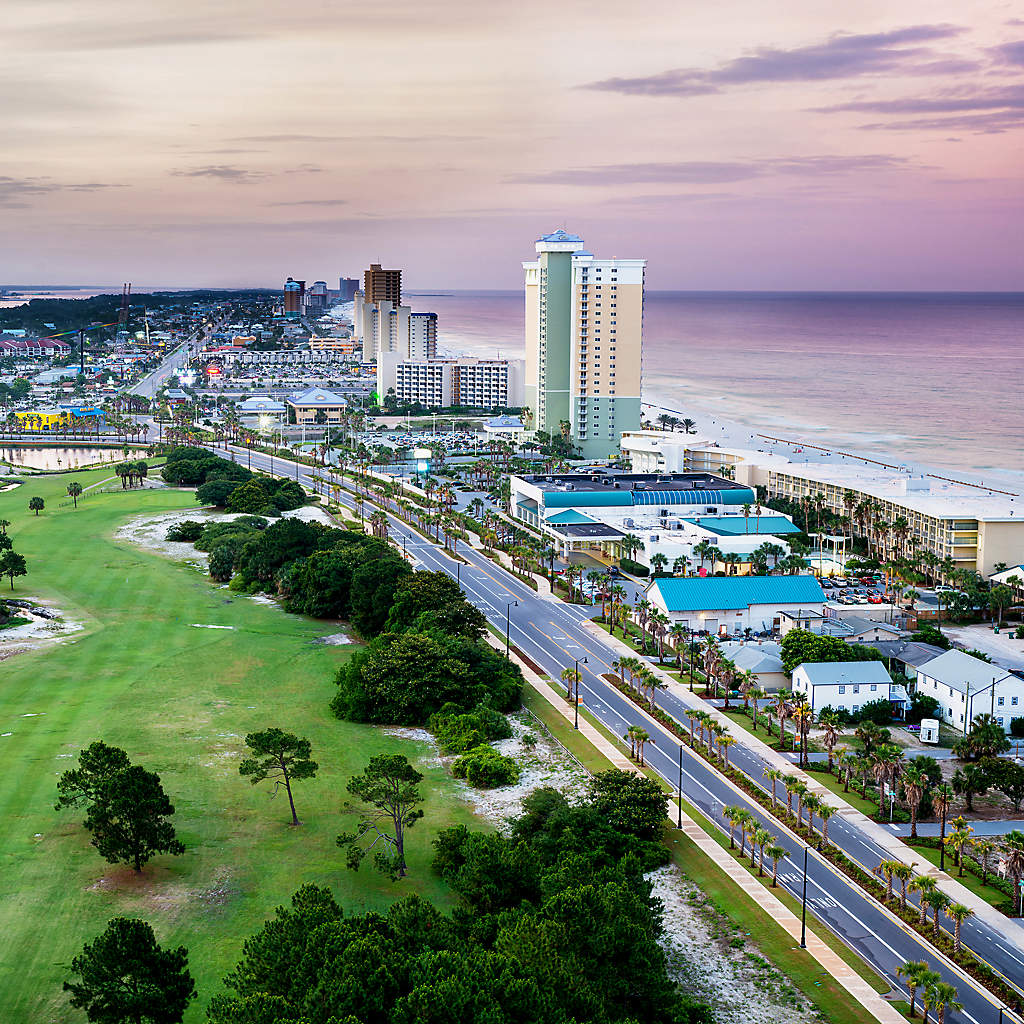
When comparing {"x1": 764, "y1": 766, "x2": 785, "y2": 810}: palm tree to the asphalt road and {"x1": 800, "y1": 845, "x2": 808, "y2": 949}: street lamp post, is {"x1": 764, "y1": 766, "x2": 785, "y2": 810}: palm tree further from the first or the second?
{"x1": 800, "y1": 845, "x2": 808, "y2": 949}: street lamp post

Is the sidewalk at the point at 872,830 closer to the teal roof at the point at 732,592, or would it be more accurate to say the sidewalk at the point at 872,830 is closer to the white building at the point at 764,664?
the white building at the point at 764,664

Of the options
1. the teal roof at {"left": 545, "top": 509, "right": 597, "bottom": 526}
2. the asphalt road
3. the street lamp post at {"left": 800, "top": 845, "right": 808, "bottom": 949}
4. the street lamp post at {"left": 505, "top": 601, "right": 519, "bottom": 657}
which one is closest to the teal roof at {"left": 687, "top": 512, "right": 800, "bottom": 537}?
the teal roof at {"left": 545, "top": 509, "right": 597, "bottom": 526}

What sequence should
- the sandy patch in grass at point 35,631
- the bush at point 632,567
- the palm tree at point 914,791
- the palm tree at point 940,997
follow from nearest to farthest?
the palm tree at point 940,997 → the palm tree at point 914,791 → the sandy patch in grass at point 35,631 → the bush at point 632,567

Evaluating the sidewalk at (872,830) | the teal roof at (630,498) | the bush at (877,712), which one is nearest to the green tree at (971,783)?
the sidewalk at (872,830)

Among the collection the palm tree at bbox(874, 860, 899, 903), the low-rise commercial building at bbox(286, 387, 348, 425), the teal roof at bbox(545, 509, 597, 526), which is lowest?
the palm tree at bbox(874, 860, 899, 903)

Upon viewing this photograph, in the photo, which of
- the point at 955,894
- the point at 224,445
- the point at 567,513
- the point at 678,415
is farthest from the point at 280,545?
the point at 678,415

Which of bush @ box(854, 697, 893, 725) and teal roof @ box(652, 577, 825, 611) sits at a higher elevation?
teal roof @ box(652, 577, 825, 611)

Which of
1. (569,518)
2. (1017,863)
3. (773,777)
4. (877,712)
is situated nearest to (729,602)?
(877,712)
